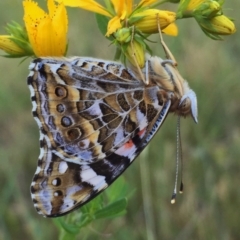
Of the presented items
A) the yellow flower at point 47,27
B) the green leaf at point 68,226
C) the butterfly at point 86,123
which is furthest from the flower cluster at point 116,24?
the green leaf at point 68,226

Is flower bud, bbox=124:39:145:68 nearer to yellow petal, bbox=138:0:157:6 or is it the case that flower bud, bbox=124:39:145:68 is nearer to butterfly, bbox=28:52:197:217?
butterfly, bbox=28:52:197:217

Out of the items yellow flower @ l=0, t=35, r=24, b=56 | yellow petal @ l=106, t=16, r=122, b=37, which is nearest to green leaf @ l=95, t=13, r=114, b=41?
yellow petal @ l=106, t=16, r=122, b=37

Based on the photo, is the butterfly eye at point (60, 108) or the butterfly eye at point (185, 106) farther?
the butterfly eye at point (185, 106)

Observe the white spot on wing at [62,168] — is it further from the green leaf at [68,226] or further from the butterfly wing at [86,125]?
the green leaf at [68,226]

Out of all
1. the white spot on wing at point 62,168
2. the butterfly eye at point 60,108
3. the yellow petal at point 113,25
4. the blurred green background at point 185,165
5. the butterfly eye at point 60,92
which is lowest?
the blurred green background at point 185,165

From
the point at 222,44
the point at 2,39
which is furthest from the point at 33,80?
the point at 222,44

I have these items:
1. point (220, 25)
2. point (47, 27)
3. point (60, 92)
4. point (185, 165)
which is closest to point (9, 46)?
point (47, 27)

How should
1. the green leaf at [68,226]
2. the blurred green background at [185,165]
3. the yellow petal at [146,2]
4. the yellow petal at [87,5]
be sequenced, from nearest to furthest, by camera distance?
1. the yellow petal at [87,5]
2. the yellow petal at [146,2]
3. the green leaf at [68,226]
4. the blurred green background at [185,165]
